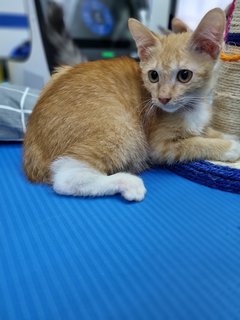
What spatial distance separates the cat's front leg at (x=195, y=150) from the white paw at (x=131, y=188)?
0.19 m

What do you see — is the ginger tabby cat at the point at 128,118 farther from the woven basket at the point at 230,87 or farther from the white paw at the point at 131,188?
the woven basket at the point at 230,87

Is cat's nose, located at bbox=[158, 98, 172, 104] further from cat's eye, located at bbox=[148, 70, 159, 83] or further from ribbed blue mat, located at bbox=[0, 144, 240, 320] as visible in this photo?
ribbed blue mat, located at bbox=[0, 144, 240, 320]

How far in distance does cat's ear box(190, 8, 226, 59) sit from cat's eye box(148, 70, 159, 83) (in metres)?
0.13

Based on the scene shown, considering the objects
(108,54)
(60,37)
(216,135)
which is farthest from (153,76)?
(108,54)

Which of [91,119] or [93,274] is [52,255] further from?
[91,119]

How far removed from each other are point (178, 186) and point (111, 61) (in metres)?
0.50

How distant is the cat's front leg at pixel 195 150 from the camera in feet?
3.54

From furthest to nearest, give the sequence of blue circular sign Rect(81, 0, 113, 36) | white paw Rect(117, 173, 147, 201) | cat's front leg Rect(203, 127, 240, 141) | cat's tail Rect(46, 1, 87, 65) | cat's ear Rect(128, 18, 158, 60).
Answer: blue circular sign Rect(81, 0, 113, 36) → cat's tail Rect(46, 1, 87, 65) → cat's front leg Rect(203, 127, 240, 141) → cat's ear Rect(128, 18, 158, 60) → white paw Rect(117, 173, 147, 201)

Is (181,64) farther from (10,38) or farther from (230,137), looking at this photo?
(10,38)

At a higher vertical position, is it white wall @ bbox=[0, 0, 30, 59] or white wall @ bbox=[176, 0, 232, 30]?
white wall @ bbox=[176, 0, 232, 30]

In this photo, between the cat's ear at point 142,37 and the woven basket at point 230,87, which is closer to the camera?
the cat's ear at point 142,37

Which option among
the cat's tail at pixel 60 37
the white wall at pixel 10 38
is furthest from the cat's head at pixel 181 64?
the white wall at pixel 10 38

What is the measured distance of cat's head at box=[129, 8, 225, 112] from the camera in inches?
38.2

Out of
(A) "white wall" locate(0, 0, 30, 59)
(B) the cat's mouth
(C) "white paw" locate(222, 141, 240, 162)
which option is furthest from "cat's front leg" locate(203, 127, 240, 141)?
(A) "white wall" locate(0, 0, 30, 59)
